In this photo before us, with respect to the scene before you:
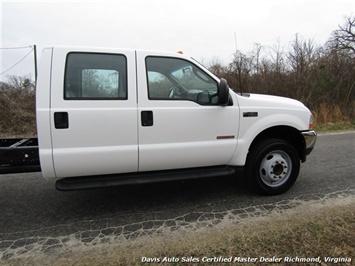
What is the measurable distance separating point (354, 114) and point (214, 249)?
1197 centimetres

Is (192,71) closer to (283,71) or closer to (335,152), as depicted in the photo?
(335,152)

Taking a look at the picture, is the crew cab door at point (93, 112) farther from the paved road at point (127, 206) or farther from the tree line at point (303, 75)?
the tree line at point (303, 75)

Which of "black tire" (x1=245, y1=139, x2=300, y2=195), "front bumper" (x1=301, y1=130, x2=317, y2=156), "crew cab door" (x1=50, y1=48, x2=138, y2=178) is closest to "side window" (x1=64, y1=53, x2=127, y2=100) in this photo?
"crew cab door" (x1=50, y1=48, x2=138, y2=178)

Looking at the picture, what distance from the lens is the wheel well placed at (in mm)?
3705

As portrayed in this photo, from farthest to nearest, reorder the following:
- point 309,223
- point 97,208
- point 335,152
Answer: point 335,152 → point 97,208 → point 309,223

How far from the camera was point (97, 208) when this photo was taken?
3.48m

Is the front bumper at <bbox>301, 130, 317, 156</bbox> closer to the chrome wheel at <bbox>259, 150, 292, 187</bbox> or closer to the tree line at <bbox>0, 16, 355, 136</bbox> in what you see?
the chrome wheel at <bbox>259, 150, 292, 187</bbox>

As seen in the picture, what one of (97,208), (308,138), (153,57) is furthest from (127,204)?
(308,138)

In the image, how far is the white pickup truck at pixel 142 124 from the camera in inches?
113

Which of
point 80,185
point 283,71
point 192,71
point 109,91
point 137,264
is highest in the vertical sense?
point 283,71

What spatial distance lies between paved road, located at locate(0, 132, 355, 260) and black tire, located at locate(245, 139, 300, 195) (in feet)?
0.55

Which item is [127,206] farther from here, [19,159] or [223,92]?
[223,92]

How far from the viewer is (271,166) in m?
3.61

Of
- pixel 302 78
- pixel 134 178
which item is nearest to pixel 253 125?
pixel 134 178
